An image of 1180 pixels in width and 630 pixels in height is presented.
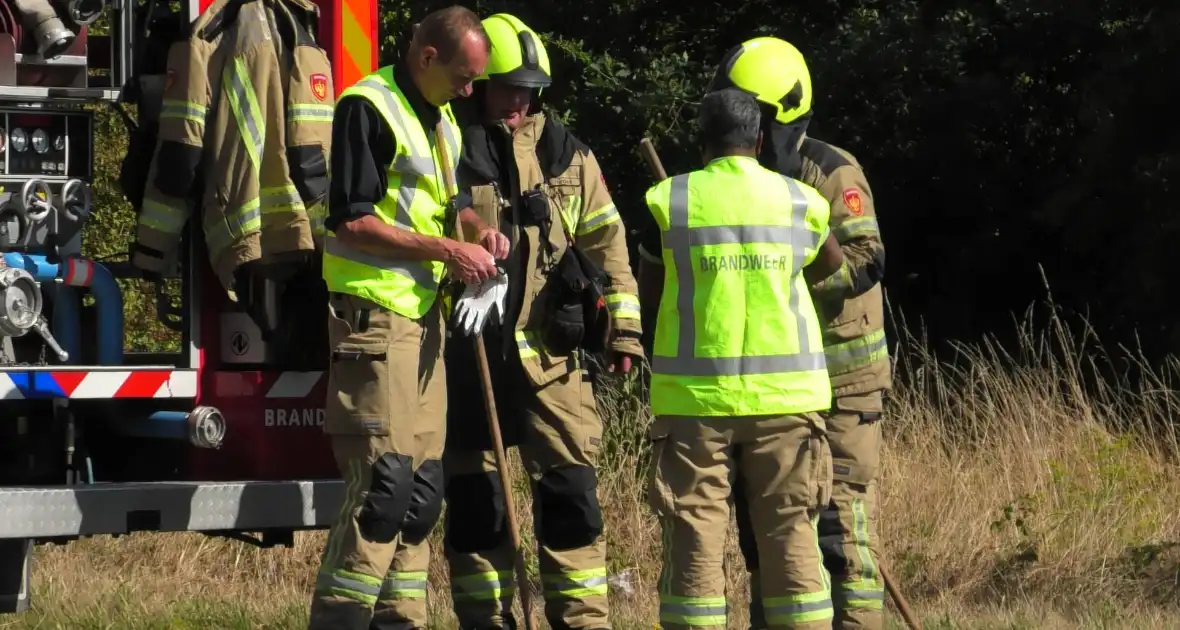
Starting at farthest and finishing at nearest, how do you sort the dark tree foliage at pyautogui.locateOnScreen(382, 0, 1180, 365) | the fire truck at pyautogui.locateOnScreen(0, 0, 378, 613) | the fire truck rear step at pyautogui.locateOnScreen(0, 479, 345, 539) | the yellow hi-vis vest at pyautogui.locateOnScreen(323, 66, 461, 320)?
the dark tree foliage at pyautogui.locateOnScreen(382, 0, 1180, 365), the fire truck at pyautogui.locateOnScreen(0, 0, 378, 613), the fire truck rear step at pyautogui.locateOnScreen(0, 479, 345, 539), the yellow hi-vis vest at pyautogui.locateOnScreen(323, 66, 461, 320)

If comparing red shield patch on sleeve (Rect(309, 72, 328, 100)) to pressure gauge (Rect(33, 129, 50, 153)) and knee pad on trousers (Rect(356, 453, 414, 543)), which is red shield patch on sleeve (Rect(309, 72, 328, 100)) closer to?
pressure gauge (Rect(33, 129, 50, 153))

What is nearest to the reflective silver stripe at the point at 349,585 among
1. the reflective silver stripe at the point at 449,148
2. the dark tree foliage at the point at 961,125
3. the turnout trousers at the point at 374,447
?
the turnout trousers at the point at 374,447

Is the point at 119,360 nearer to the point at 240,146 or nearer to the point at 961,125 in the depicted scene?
the point at 240,146

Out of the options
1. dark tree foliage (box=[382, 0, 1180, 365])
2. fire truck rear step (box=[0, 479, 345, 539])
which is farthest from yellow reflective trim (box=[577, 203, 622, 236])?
dark tree foliage (box=[382, 0, 1180, 365])

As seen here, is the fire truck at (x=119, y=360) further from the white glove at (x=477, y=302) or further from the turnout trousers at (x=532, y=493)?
the white glove at (x=477, y=302)

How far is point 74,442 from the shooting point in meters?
5.89

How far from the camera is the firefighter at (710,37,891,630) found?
18.5 ft

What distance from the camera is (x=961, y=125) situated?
1216cm

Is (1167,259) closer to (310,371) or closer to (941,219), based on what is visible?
(941,219)

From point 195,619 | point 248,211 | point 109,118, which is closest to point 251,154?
point 248,211

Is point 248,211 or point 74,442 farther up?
point 248,211

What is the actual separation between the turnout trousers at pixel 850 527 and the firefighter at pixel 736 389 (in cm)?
59

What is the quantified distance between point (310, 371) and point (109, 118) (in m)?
3.17

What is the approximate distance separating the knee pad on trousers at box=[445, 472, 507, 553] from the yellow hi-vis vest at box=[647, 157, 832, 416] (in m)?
0.85
